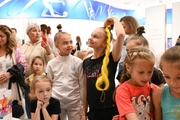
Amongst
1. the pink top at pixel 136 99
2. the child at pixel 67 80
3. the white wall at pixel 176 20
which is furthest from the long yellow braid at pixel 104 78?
the white wall at pixel 176 20

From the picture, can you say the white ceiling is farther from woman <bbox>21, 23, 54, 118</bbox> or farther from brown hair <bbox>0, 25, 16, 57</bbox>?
brown hair <bbox>0, 25, 16, 57</bbox>

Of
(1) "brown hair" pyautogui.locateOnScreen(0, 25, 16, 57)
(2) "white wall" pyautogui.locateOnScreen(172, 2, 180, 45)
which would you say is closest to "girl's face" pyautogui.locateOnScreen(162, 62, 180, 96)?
(1) "brown hair" pyautogui.locateOnScreen(0, 25, 16, 57)

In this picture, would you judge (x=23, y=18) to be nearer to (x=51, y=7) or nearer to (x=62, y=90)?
(x=51, y=7)

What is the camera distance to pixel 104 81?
1928mm

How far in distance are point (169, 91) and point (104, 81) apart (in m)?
0.67

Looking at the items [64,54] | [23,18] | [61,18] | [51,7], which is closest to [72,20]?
[61,18]

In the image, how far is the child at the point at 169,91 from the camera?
1.23m

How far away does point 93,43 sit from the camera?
2043 mm

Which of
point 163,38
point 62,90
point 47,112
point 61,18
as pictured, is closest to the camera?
point 47,112

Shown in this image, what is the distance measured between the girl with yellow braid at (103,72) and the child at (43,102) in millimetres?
308

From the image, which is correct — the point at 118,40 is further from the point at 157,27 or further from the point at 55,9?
the point at 55,9

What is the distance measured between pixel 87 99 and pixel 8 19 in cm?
484

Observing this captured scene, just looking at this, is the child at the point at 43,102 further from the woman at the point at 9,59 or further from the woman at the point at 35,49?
the woman at the point at 35,49

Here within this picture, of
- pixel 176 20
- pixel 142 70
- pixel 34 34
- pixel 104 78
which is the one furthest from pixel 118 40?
pixel 176 20
